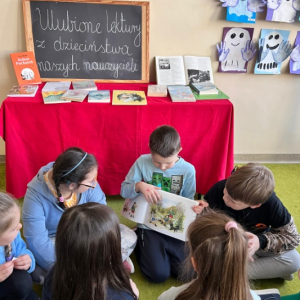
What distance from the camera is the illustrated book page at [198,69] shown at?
7.57ft

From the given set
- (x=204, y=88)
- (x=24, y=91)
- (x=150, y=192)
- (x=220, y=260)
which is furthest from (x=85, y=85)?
(x=220, y=260)

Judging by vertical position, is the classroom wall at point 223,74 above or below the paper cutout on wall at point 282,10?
below

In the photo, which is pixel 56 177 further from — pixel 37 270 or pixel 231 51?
pixel 231 51

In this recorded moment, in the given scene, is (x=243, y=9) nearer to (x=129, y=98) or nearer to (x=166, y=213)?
(x=129, y=98)

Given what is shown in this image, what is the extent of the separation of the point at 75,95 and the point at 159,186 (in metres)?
0.81

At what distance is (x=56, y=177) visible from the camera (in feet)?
4.42

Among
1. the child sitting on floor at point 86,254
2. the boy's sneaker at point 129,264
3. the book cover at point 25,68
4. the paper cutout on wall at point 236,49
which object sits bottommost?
the boy's sneaker at point 129,264

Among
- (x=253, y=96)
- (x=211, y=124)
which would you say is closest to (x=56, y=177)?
(x=211, y=124)

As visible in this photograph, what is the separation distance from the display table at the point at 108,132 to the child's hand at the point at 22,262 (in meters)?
0.87

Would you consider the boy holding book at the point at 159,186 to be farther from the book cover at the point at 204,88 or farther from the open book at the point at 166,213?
the book cover at the point at 204,88

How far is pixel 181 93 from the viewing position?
211 cm

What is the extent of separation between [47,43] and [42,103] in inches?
21.3

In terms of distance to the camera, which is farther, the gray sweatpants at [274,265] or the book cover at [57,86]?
the book cover at [57,86]

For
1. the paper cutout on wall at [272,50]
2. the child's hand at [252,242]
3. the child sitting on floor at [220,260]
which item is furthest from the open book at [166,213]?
the paper cutout on wall at [272,50]
